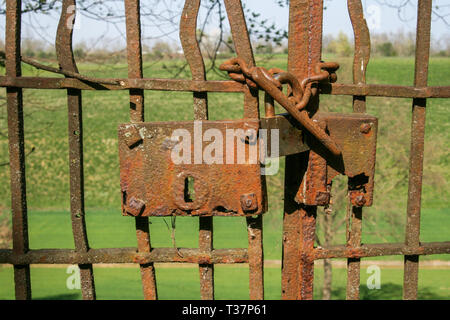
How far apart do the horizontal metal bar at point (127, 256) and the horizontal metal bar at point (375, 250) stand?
343mm

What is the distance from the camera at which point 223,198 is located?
1.58 metres

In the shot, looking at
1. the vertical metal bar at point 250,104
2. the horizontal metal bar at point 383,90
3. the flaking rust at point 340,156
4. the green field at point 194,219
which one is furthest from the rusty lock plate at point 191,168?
the green field at point 194,219

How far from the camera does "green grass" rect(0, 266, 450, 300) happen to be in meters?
9.18

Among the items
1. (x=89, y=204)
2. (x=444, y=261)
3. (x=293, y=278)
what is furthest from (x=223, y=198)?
(x=89, y=204)

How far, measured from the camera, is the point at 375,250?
1.87 meters

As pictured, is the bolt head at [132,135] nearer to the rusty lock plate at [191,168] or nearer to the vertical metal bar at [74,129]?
the rusty lock plate at [191,168]

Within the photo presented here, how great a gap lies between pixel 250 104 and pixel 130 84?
1.56 ft

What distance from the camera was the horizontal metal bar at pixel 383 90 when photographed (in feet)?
5.72

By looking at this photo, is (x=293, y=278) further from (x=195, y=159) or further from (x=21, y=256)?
(x=21, y=256)

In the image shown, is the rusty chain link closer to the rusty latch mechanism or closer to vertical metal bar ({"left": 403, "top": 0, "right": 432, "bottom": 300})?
the rusty latch mechanism

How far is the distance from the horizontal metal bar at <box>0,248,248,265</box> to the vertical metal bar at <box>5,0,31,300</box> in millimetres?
44

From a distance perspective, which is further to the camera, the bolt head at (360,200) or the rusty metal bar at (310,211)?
the bolt head at (360,200)

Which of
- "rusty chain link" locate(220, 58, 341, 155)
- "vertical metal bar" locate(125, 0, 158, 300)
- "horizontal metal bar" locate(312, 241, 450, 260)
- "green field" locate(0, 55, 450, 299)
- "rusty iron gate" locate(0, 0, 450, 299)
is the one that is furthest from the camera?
"green field" locate(0, 55, 450, 299)

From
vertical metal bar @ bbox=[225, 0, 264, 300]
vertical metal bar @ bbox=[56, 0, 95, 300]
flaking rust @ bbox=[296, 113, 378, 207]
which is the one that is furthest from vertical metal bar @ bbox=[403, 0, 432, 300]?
vertical metal bar @ bbox=[56, 0, 95, 300]
